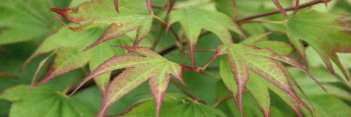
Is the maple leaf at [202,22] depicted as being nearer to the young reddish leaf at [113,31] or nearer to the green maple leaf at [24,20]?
the young reddish leaf at [113,31]

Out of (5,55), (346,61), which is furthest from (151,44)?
(346,61)

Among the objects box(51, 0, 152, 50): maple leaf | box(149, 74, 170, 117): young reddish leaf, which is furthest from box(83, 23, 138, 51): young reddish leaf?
box(149, 74, 170, 117): young reddish leaf

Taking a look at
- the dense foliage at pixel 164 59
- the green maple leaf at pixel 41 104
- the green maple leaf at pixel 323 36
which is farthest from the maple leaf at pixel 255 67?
the green maple leaf at pixel 41 104

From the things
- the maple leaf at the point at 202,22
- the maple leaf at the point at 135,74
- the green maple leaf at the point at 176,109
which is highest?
the maple leaf at the point at 135,74

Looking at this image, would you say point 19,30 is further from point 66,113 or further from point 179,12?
point 179,12

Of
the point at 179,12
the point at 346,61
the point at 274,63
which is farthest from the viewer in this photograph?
the point at 346,61

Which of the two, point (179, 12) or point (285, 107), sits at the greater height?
point (179, 12)

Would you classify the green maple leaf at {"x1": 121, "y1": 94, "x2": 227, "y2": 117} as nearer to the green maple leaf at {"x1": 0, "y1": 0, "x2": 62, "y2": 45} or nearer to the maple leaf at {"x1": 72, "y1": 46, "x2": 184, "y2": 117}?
the maple leaf at {"x1": 72, "y1": 46, "x2": 184, "y2": 117}
